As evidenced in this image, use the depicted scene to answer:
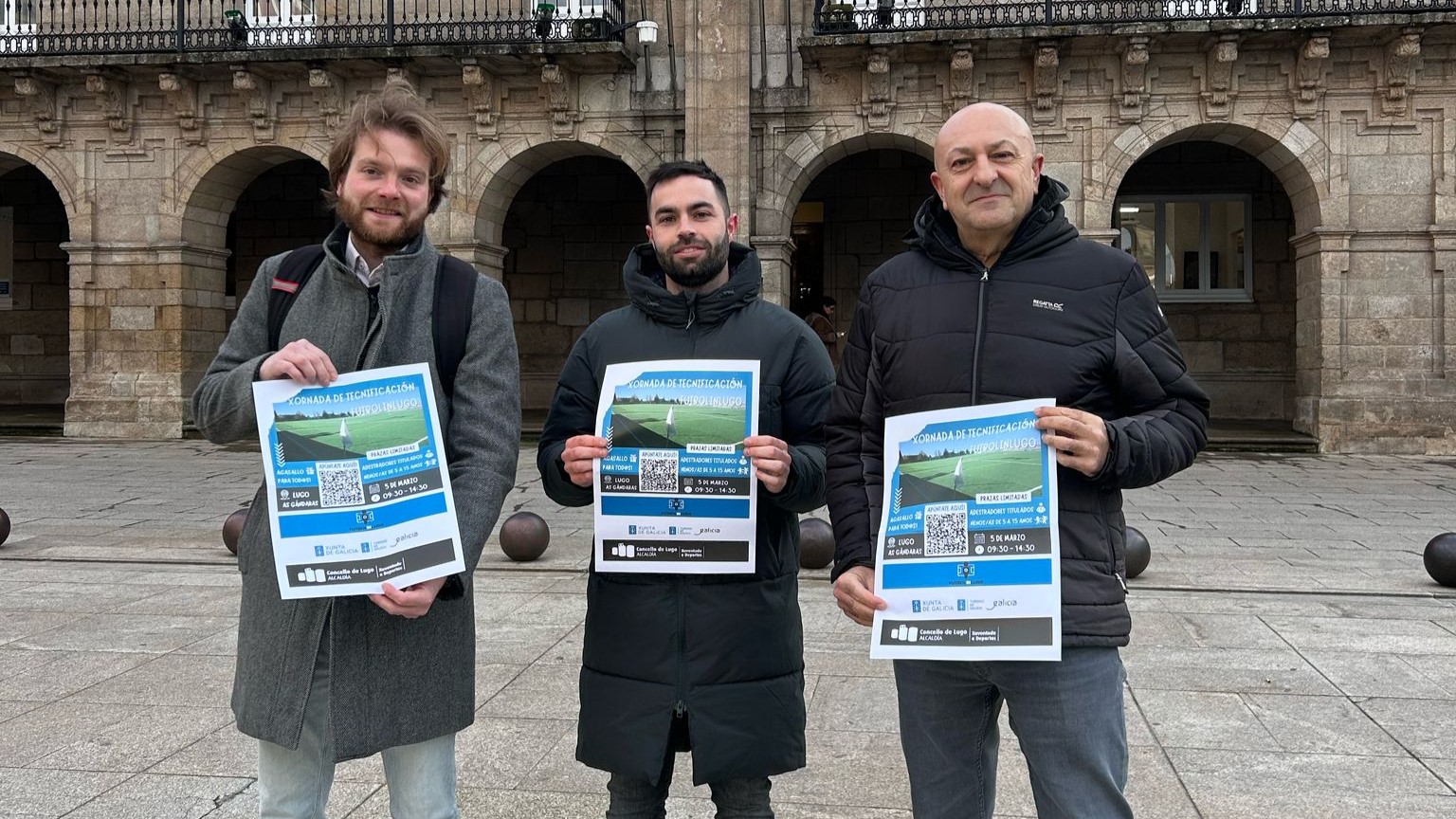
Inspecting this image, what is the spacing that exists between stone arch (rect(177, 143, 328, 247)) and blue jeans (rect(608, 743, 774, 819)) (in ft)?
51.8

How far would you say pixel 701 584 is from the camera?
9.27 ft

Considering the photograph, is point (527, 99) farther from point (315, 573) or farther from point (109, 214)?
point (315, 573)

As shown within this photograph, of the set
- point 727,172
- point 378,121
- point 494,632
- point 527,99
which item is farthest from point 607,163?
point 378,121

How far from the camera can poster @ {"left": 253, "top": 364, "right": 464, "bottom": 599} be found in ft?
7.87

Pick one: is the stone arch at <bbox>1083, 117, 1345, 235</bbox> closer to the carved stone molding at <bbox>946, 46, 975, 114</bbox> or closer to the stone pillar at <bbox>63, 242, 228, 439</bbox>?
the carved stone molding at <bbox>946, 46, 975, 114</bbox>

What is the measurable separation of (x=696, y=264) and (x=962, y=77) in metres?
14.0

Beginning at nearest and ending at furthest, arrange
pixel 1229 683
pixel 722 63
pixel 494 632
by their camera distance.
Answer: pixel 1229 683, pixel 494 632, pixel 722 63

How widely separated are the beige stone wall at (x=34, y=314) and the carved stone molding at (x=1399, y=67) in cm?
2223

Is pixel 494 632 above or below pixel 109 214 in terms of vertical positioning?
below

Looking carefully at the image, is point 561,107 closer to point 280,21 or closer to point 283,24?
point 280,21

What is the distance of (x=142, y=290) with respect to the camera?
17516 millimetres

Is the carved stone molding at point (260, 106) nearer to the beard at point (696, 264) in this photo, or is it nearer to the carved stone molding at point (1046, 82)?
the carved stone molding at point (1046, 82)

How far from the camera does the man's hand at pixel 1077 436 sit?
2268 mm

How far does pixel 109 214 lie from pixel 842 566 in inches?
714
